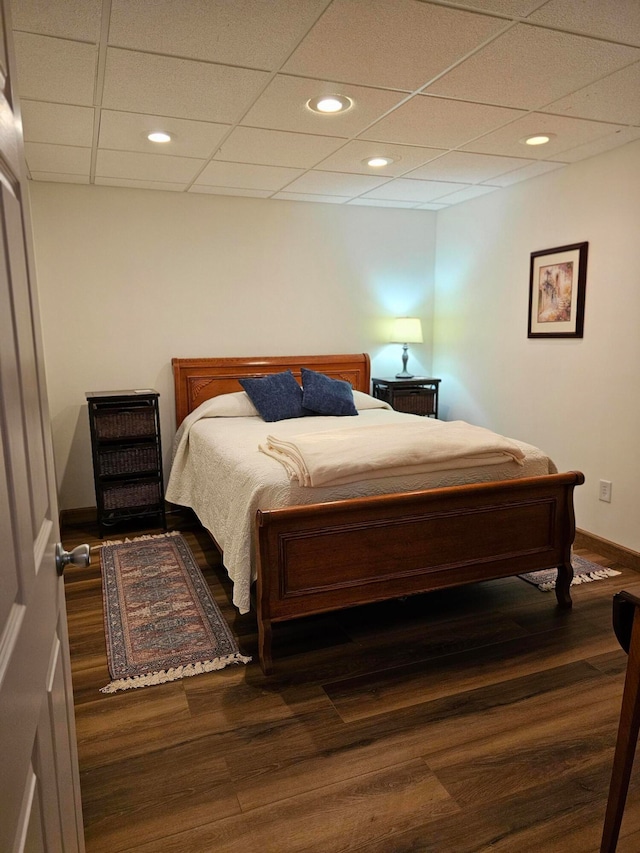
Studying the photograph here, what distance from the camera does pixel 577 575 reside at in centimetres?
329

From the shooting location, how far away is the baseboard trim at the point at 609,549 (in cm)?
339

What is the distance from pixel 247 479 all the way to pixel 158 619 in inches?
34.7

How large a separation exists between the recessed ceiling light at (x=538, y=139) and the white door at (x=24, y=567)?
286cm

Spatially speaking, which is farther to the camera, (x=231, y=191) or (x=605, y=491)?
(x=231, y=191)

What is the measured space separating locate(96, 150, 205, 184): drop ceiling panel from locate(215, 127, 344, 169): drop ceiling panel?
0.28 metres

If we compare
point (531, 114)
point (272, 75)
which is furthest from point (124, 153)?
point (531, 114)

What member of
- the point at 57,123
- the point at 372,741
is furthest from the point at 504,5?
the point at 372,741

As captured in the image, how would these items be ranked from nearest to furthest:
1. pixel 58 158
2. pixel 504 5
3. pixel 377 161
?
pixel 504 5, pixel 58 158, pixel 377 161

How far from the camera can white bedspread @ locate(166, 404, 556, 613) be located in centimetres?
247

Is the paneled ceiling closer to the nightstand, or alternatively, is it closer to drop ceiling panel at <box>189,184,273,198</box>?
drop ceiling panel at <box>189,184,273,198</box>

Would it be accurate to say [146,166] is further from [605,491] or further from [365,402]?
[605,491]

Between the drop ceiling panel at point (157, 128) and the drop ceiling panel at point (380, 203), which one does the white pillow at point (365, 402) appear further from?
the drop ceiling panel at point (157, 128)

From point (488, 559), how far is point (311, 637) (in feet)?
3.00

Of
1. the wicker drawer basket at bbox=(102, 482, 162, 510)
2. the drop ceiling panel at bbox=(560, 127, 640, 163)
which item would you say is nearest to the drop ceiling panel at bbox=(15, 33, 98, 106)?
the wicker drawer basket at bbox=(102, 482, 162, 510)
